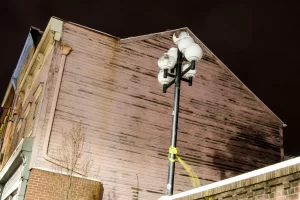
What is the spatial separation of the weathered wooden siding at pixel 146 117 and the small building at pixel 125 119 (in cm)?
4

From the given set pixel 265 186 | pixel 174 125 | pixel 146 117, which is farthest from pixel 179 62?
pixel 146 117

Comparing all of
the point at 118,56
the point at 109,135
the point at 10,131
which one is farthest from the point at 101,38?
the point at 10,131

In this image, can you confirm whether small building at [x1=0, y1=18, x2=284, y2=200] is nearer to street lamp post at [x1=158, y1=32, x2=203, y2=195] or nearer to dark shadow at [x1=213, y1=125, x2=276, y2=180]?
dark shadow at [x1=213, y1=125, x2=276, y2=180]

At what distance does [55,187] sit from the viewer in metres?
12.7

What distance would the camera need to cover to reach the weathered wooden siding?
49.0ft

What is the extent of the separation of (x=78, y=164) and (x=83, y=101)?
7.98 ft

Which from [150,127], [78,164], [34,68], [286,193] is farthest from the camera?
[34,68]

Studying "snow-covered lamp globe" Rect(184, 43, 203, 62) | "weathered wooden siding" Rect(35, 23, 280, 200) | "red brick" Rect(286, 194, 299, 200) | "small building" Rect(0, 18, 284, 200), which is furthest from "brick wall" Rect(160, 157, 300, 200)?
"weathered wooden siding" Rect(35, 23, 280, 200)

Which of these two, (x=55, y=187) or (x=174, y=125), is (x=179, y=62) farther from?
(x=55, y=187)

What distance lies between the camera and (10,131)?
2105cm

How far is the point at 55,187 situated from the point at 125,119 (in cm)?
417

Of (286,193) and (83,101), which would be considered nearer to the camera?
(286,193)

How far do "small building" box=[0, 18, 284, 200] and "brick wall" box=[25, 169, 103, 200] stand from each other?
1.3 inches

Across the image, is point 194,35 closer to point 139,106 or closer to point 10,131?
point 139,106
